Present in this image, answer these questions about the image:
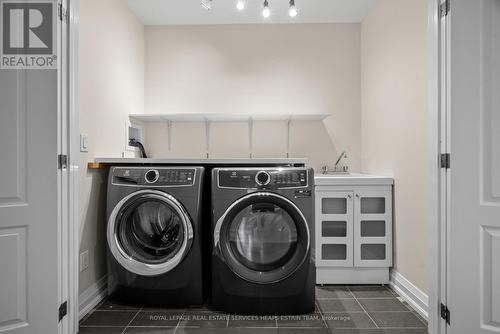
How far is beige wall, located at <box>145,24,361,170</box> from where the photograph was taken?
124 inches

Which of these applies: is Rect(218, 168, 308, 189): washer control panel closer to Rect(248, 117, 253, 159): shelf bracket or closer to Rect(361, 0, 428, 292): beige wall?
Rect(361, 0, 428, 292): beige wall

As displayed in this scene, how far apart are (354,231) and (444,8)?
1.60 metres

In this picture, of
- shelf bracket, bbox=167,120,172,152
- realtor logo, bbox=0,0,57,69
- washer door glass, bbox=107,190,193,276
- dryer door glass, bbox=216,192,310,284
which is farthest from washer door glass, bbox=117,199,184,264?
shelf bracket, bbox=167,120,172,152

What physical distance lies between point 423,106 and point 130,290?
234 centimetres

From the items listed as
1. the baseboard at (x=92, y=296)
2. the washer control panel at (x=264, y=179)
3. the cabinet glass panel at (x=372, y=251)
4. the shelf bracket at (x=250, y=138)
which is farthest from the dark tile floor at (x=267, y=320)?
the shelf bracket at (x=250, y=138)

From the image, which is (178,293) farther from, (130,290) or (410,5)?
(410,5)

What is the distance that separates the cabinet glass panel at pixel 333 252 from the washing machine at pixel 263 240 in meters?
0.52

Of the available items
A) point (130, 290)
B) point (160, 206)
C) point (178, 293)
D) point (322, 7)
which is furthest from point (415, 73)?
point (130, 290)

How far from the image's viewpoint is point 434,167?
62.7 inches

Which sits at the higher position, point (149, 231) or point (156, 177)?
point (156, 177)

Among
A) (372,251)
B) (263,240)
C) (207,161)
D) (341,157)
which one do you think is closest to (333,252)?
(372,251)

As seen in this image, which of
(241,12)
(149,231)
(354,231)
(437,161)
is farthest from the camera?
(241,12)

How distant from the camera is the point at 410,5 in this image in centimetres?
215

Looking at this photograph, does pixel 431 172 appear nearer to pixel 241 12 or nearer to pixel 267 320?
pixel 267 320
